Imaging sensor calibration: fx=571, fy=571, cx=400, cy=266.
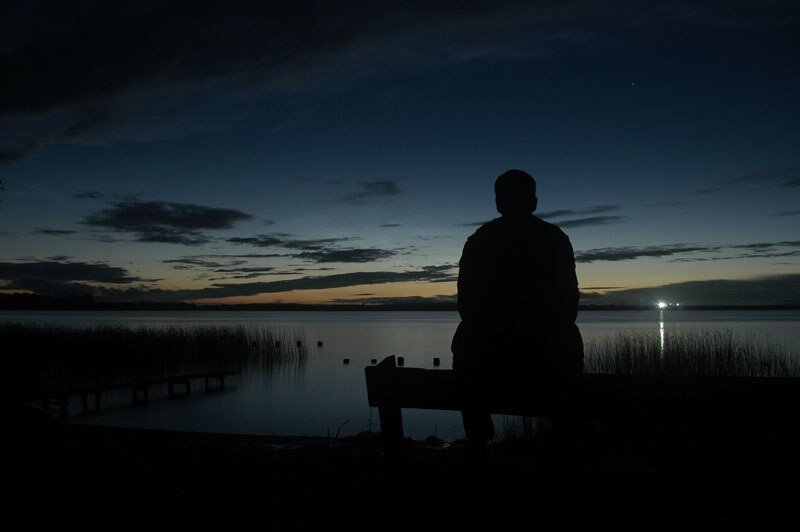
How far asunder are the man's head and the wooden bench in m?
1.02

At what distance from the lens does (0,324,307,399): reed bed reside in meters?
14.7

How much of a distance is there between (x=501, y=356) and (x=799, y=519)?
1851 mm

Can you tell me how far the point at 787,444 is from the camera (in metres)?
5.11

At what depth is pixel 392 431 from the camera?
138 inches

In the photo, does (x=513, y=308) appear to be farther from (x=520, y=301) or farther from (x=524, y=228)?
(x=524, y=228)

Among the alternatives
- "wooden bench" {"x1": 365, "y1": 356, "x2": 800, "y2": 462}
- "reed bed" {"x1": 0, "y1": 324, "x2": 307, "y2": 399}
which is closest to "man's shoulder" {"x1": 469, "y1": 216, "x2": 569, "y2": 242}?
"wooden bench" {"x1": 365, "y1": 356, "x2": 800, "y2": 462}

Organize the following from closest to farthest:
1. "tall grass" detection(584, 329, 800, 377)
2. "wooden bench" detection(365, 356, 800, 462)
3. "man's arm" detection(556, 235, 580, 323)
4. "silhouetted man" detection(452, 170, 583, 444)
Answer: "wooden bench" detection(365, 356, 800, 462) < "silhouetted man" detection(452, 170, 583, 444) < "man's arm" detection(556, 235, 580, 323) < "tall grass" detection(584, 329, 800, 377)

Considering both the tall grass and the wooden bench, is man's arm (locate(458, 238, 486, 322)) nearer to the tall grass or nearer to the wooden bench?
the wooden bench

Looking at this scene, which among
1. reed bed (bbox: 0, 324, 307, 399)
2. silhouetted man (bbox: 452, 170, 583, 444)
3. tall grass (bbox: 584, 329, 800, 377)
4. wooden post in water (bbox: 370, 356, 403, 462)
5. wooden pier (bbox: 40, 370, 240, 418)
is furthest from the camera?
reed bed (bbox: 0, 324, 307, 399)

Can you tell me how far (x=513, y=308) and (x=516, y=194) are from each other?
0.70 metres

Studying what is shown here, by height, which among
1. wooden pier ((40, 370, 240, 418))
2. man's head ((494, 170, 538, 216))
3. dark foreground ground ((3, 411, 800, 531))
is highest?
man's head ((494, 170, 538, 216))

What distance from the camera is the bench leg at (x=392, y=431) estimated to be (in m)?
3.40

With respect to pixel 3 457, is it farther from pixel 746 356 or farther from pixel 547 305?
pixel 746 356

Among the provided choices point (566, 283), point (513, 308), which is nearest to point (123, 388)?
point (513, 308)
